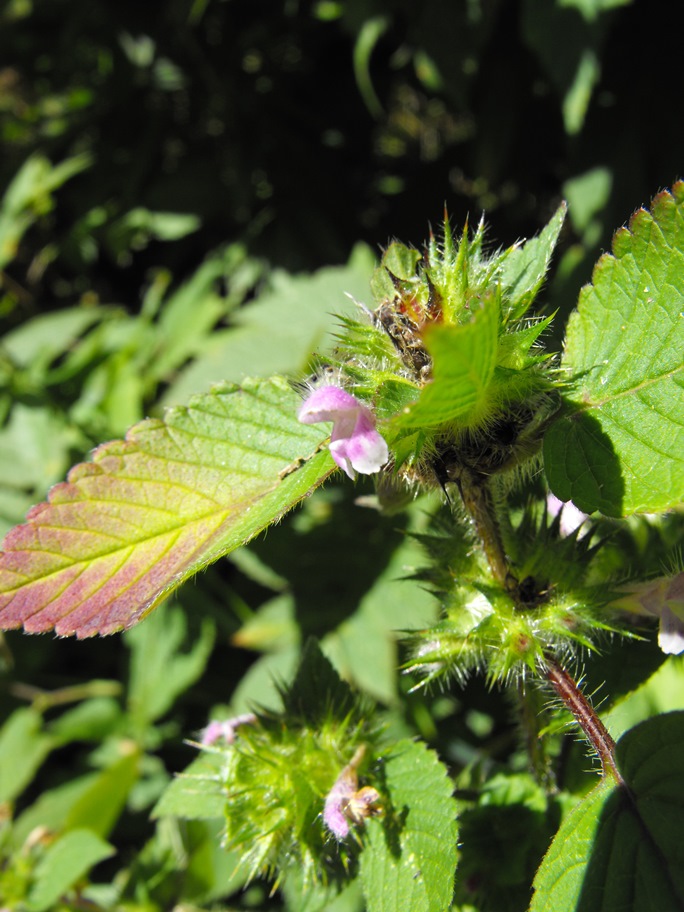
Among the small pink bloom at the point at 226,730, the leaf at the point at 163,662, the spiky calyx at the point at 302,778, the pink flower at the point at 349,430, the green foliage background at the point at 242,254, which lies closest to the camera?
the pink flower at the point at 349,430

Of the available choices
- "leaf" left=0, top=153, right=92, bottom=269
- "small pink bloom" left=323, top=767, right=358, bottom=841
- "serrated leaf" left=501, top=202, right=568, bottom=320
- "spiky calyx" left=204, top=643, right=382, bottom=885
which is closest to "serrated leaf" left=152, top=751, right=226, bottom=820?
"spiky calyx" left=204, top=643, right=382, bottom=885

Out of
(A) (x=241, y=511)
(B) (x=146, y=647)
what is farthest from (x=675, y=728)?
(B) (x=146, y=647)

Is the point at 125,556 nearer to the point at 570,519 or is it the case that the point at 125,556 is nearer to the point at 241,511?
the point at 241,511

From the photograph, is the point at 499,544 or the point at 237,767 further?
the point at 237,767

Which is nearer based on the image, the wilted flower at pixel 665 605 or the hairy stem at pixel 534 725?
the wilted flower at pixel 665 605

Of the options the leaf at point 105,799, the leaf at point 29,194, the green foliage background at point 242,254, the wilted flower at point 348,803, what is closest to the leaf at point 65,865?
the green foliage background at point 242,254

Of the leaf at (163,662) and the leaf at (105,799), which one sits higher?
the leaf at (163,662)

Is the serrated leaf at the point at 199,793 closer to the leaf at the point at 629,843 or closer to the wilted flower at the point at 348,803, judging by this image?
the wilted flower at the point at 348,803
